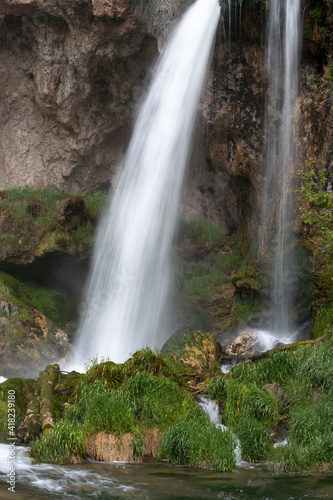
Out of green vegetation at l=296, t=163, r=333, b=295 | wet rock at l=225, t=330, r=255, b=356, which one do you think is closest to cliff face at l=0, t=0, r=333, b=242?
green vegetation at l=296, t=163, r=333, b=295

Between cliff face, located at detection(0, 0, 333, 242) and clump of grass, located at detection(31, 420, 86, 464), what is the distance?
12417 mm

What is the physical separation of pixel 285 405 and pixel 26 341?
8550mm

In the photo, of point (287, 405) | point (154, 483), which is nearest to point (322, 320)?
point (287, 405)

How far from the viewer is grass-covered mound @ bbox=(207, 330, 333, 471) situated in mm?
6855

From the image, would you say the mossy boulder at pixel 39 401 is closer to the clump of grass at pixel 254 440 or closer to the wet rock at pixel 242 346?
the clump of grass at pixel 254 440

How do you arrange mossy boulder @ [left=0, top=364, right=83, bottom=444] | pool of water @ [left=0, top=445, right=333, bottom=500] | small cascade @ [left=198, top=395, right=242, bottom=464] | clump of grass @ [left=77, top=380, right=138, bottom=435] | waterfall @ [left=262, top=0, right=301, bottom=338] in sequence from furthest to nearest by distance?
waterfall @ [left=262, top=0, right=301, bottom=338] → small cascade @ [left=198, top=395, right=242, bottom=464] → mossy boulder @ [left=0, top=364, right=83, bottom=444] → clump of grass @ [left=77, top=380, right=138, bottom=435] → pool of water @ [left=0, top=445, right=333, bottom=500]

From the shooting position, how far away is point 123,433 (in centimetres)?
751

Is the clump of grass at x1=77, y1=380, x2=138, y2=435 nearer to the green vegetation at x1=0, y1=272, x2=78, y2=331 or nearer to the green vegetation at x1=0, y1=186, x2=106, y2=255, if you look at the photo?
the green vegetation at x1=0, y1=272, x2=78, y2=331

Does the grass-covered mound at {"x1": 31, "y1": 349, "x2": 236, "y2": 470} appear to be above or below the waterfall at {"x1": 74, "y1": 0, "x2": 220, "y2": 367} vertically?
below

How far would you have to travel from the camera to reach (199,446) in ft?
23.1

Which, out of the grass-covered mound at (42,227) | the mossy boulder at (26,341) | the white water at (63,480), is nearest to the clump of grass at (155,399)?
the white water at (63,480)

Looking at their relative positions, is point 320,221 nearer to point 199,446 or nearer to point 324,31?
point 324,31

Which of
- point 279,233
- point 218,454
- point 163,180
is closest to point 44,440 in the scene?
point 218,454

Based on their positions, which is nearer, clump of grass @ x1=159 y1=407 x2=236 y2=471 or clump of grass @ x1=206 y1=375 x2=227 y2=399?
clump of grass @ x1=159 y1=407 x2=236 y2=471
